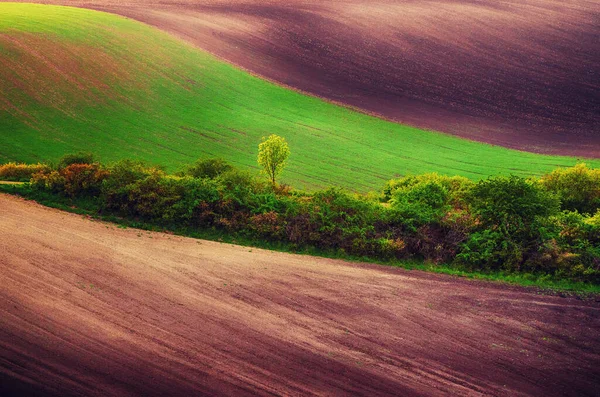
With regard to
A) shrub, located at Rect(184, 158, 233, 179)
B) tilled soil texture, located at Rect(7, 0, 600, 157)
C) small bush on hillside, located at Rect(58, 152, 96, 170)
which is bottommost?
small bush on hillside, located at Rect(58, 152, 96, 170)

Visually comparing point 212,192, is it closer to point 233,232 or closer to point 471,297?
point 233,232

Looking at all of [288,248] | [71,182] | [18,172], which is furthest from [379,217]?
[18,172]

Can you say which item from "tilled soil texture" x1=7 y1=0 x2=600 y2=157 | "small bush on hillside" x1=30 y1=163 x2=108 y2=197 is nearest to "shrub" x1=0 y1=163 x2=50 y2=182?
"small bush on hillside" x1=30 y1=163 x2=108 y2=197

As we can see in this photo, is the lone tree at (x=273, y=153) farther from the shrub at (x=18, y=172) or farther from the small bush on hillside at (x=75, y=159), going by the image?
the shrub at (x=18, y=172)

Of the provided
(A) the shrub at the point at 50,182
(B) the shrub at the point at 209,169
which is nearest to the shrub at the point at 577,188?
(B) the shrub at the point at 209,169

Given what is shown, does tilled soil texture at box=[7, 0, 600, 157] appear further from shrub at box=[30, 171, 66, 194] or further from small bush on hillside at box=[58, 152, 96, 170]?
shrub at box=[30, 171, 66, 194]

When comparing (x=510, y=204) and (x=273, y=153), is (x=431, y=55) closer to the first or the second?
(x=273, y=153)
